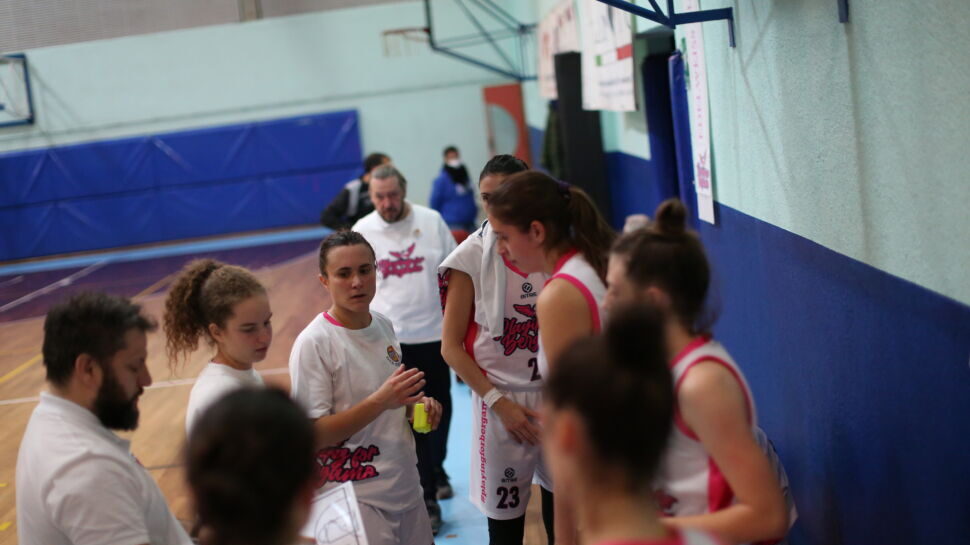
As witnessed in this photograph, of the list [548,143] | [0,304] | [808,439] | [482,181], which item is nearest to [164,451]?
[482,181]

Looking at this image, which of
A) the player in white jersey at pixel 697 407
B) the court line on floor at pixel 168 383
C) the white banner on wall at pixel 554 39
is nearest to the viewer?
the player in white jersey at pixel 697 407

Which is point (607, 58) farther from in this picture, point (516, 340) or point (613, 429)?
point (613, 429)

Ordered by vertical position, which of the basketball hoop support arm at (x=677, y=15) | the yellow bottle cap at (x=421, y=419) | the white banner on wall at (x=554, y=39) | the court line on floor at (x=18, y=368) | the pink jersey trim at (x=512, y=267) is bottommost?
the court line on floor at (x=18, y=368)

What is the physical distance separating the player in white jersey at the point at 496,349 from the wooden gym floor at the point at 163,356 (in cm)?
70

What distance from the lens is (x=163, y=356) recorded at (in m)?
9.17

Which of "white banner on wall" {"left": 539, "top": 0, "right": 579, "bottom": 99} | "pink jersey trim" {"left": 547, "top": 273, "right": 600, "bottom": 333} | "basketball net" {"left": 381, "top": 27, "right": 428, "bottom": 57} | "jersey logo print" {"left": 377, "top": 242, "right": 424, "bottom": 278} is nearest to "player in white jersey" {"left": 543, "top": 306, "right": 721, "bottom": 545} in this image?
"pink jersey trim" {"left": 547, "top": 273, "right": 600, "bottom": 333}

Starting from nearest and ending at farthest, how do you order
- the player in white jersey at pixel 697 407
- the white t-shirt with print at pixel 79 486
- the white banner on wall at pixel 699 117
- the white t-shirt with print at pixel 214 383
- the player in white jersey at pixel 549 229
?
the player in white jersey at pixel 697 407 < the white t-shirt with print at pixel 79 486 < the white t-shirt with print at pixel 214 383 < the player in white jersey at pixel 549 229 < the white banner on wall at pixel 699 117

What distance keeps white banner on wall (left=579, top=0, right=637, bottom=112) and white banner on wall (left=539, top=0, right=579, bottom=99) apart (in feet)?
2.56

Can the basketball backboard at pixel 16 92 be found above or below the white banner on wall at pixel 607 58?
above

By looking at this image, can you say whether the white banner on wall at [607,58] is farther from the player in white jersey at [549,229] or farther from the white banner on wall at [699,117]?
the player in white jersey at [549,229]

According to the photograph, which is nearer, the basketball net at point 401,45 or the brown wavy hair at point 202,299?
the brown wavy hair at point 202,299

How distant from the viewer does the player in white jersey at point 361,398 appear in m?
2.79

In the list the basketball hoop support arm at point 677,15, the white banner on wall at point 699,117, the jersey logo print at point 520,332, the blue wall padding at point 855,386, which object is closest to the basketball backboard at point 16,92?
the white banner on wall at point 699,117

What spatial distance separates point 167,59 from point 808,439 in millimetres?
16972
